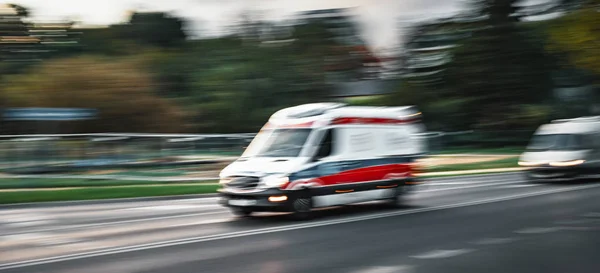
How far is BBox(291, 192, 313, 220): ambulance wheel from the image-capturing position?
48.6 ft

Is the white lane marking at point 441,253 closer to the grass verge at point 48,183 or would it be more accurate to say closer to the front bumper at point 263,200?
the front bumper at point 263,200

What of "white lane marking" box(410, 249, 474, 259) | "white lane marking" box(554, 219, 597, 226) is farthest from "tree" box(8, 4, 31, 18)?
"white lane marking" box(410, 249, 474, 259)

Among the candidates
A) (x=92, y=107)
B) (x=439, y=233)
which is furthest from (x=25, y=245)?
(x=92, y=107)

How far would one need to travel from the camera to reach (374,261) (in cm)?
994

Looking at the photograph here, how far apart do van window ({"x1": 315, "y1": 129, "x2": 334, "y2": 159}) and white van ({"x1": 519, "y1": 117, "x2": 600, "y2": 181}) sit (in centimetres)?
1129

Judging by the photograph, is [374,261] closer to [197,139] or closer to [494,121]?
[197,139]

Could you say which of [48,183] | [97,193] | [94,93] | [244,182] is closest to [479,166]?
[94,93]

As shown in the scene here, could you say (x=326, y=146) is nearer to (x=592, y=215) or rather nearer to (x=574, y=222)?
(x=574, y=222)

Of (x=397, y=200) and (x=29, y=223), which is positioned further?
(x=397, y=200)

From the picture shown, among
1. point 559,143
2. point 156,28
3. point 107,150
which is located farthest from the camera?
point 156,28

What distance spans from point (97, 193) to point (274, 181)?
1006 cm

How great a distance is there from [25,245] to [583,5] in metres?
13.5

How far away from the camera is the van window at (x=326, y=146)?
15.4 m

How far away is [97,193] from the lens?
2314cm
